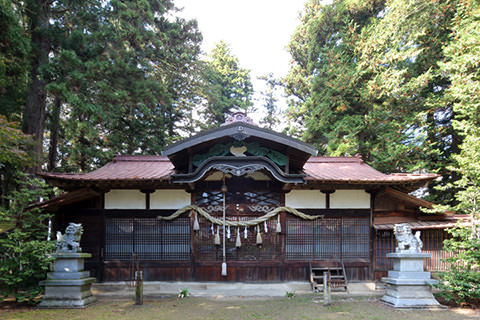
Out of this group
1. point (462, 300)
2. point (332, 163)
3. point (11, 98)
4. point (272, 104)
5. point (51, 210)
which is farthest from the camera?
point (272, 104)

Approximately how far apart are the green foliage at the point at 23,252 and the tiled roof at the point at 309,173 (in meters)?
1.17

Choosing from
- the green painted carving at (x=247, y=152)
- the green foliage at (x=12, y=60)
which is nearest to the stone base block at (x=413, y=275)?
the green painted carving at (x=247, y=152)

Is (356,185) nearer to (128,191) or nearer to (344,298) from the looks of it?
(344,298)

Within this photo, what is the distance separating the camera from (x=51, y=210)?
28.7 ft

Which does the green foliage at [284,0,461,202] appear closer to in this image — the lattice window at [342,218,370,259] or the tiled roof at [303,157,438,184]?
the tiled roof at [303,157,438,184]

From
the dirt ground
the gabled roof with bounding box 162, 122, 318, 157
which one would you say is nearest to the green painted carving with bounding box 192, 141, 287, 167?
the gabled roof with bounding box 162, 122, 318, 157

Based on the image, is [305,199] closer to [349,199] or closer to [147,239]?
[349,199]

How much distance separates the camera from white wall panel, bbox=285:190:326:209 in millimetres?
9180

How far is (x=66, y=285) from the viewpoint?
7.09 m

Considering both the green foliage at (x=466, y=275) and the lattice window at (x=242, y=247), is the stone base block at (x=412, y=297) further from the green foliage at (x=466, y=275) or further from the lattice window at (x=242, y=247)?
the lattice window at (x=242, y=247)

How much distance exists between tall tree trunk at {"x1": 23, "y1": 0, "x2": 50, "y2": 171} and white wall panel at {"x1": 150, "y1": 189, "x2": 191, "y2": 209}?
690 cm

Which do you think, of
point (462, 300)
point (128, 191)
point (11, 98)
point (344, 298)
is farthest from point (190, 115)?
point (462, 300)

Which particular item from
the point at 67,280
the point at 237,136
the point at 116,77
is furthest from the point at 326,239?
the point at 116,77

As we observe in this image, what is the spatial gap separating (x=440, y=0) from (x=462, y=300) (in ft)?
45.0
